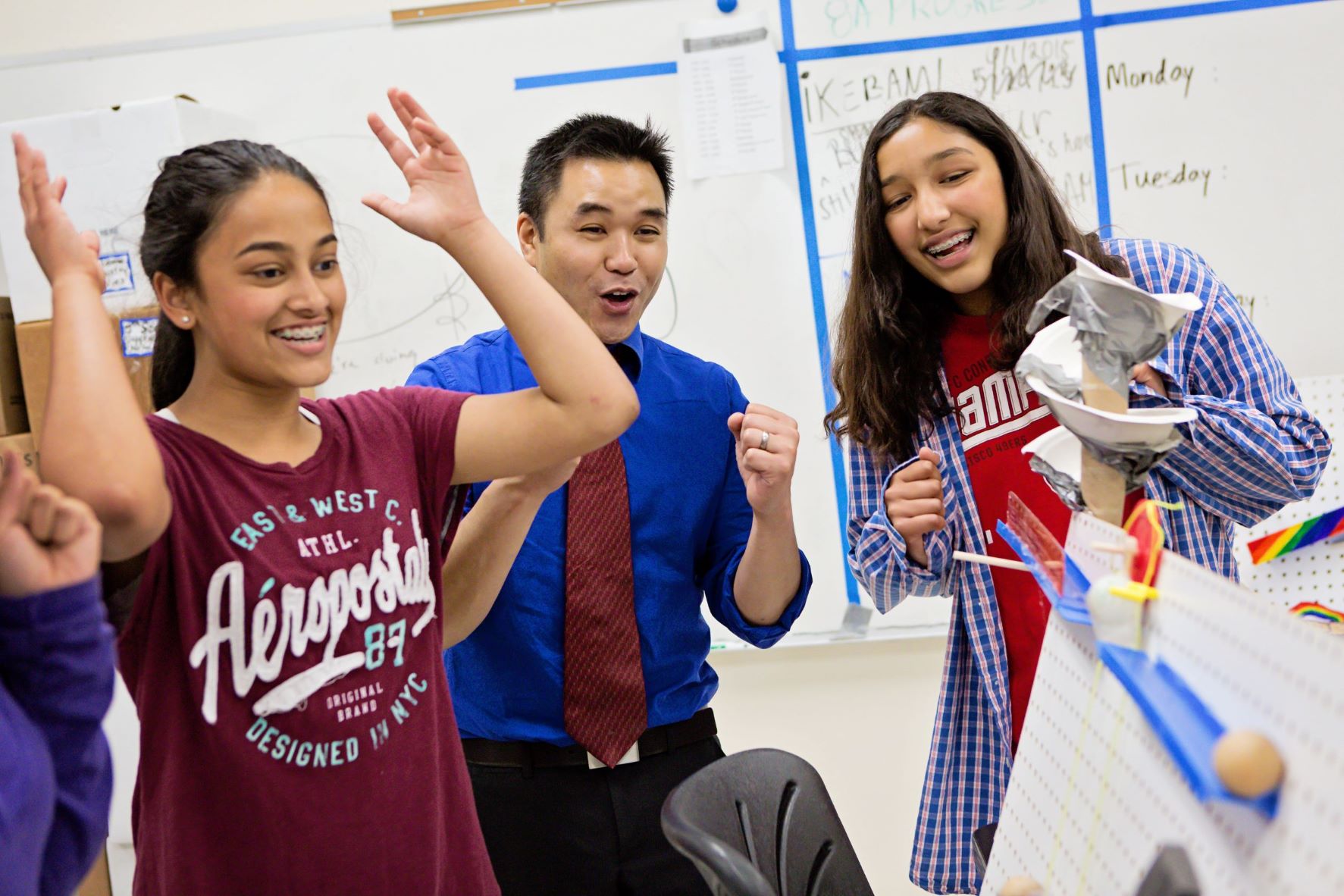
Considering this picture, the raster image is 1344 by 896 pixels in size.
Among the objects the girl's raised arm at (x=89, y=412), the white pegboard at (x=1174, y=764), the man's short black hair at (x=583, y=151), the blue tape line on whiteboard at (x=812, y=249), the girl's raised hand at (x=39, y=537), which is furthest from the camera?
the blue tape line on whiteboard at (x=812, y=249)

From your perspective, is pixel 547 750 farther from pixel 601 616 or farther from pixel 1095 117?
pixel 1095 117

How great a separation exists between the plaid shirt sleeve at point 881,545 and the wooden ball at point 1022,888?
0.61 m

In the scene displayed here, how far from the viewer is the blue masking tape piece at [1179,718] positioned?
1.92 ft

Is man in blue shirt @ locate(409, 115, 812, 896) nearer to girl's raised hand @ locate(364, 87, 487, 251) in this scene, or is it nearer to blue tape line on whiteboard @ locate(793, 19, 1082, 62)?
girl's raised hand @ locate(364, 87, 487, 251)

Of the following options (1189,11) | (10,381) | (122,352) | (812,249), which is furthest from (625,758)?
(1189,11)

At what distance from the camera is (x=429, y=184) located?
3.71ft

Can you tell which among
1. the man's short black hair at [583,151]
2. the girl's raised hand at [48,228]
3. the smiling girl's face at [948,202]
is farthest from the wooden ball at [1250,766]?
the man's short black hair at [583,151]

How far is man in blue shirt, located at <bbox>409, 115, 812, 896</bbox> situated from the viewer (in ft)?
4.72

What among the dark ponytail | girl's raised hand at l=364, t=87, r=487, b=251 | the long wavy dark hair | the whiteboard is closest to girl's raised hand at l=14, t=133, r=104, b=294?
the dark ponytail

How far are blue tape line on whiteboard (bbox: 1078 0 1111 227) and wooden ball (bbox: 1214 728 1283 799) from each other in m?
2.22

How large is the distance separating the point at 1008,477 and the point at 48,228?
1.19m

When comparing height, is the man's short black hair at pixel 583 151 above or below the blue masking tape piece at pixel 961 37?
below

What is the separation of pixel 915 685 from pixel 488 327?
4.64 ft

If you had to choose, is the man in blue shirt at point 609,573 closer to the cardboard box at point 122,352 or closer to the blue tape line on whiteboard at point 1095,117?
the cardboard box at point 122,352
